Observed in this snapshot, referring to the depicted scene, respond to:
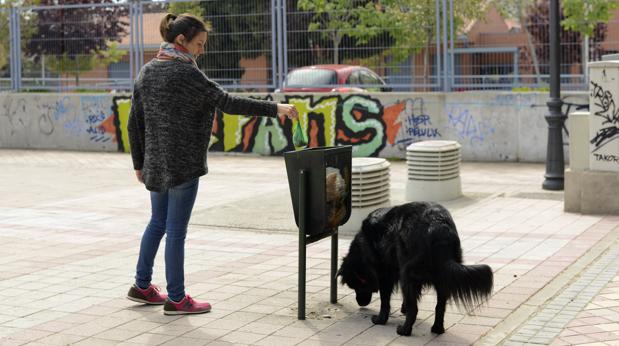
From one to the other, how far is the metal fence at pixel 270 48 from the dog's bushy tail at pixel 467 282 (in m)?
10.5

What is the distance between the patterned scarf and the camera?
6039mm

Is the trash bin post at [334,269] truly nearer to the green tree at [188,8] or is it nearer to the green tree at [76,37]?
the green tree at [188,8]

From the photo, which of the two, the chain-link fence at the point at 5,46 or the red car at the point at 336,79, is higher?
the chain-link fence at the point at 5,46

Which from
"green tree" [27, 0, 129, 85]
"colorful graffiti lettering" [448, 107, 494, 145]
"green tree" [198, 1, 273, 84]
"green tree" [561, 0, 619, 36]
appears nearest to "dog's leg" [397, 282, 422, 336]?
"green tree" [561, 0, 619, 36]

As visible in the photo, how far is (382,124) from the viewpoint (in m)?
17.1

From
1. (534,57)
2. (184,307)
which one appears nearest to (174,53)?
(184,307)

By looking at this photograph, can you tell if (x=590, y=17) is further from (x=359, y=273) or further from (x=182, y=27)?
(x=182, y=27)

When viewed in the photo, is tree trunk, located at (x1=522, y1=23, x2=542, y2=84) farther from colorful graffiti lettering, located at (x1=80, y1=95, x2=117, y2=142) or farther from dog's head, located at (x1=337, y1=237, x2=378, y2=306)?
dog's head, located at (x1=337, y1=237, x2=378, y2=306)

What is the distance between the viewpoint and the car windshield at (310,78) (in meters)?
17.4

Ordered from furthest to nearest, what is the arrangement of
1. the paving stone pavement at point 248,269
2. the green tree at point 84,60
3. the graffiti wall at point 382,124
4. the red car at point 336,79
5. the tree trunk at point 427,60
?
the green tree at point 84,60, the red car at point 336,79, the tree trunk at point 427,60, the graffiti wall at point 382,124, the paving stone pavement at point 248,269

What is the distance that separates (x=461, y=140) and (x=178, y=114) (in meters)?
11.2

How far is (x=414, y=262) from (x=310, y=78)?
1226 cm

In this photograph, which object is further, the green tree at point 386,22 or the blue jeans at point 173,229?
the green tree at point 386,22

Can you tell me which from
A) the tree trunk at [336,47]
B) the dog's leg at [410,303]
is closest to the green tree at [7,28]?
the tree trunk at [336,47]
